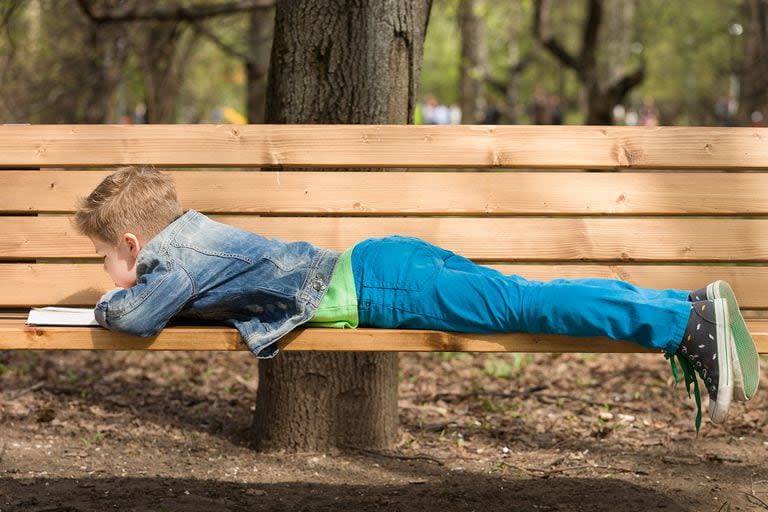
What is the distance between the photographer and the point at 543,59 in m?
35.2

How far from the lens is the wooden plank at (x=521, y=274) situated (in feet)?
11.7

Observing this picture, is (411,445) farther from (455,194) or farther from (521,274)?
(455,194)

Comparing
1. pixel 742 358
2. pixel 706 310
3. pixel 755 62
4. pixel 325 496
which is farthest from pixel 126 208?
pixel 755 62

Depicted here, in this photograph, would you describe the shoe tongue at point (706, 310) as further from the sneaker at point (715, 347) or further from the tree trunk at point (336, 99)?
the tree trunk at point (336, 99)

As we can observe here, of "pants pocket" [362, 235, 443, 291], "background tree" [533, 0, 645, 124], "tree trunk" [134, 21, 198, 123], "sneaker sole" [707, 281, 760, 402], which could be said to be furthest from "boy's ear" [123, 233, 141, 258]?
"background tree" [533, 0, 645, 124]

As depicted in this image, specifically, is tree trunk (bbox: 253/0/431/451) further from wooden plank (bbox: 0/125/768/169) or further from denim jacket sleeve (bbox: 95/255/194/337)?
denim jacket sleeve (bbox: 95/255/194/337)

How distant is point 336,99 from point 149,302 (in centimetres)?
137

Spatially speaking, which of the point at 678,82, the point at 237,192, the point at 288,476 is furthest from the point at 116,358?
the point at 678,82

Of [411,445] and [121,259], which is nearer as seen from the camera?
[121,259]

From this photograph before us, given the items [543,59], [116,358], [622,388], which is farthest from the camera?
[543,59]

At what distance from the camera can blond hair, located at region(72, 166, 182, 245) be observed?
9.95 feet

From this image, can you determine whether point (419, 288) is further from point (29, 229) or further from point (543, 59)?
point (543, 59)

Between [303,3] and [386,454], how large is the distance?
1.85m

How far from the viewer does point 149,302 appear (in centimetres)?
284
